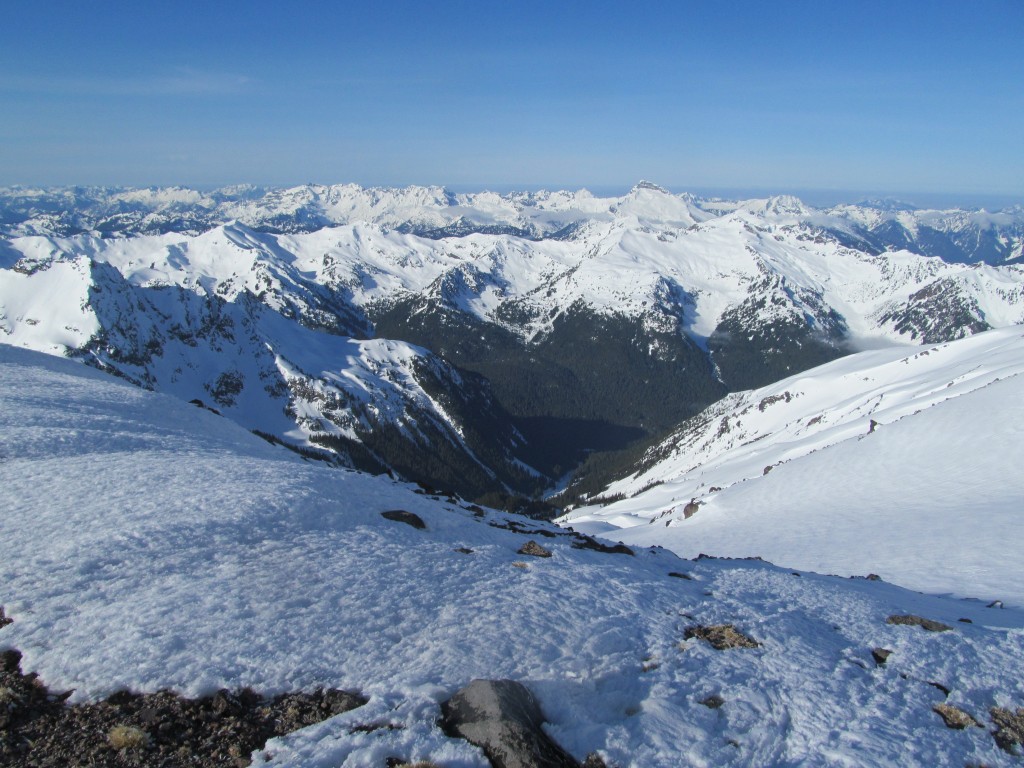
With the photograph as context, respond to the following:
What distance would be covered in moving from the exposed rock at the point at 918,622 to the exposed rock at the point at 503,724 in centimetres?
1273

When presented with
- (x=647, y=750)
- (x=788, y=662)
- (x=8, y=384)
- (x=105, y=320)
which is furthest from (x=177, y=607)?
(x=105, y=320)

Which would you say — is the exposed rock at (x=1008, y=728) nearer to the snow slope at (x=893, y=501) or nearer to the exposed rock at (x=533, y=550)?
the exposed rock at (x=533, y=550)

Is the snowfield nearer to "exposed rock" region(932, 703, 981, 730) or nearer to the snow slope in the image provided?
"exposed rock" region(932, 703, 981, 730)

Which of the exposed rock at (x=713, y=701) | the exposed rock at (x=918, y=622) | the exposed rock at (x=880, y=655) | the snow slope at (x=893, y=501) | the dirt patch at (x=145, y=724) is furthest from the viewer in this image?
the snow slope at (x=893, y=501)

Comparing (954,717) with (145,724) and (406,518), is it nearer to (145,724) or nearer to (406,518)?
(145,724)

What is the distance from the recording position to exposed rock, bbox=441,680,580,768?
955cm

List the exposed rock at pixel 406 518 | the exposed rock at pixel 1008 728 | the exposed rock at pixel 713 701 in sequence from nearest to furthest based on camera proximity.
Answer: the exposed rock at pixel 1008 728 → the exposed rock at pixel 713 701 → the exposed rock at pixel 406 518

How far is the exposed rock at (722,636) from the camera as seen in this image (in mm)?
14672

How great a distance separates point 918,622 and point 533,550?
39.7 ft

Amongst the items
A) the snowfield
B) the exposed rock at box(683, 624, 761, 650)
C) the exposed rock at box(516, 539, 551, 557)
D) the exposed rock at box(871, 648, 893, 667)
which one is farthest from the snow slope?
the exposed rock at box(516, 539, 551, 557)

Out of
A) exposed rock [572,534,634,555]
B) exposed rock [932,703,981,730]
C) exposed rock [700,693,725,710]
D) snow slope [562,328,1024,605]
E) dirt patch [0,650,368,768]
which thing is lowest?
snow slope [562,328,1024,605]

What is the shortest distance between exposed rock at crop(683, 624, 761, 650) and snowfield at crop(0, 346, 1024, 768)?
319 millimetres

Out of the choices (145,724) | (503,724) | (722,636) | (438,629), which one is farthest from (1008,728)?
(145,724)

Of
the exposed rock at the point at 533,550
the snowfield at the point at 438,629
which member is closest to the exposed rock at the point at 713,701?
the snowfield at the point at 438,629
